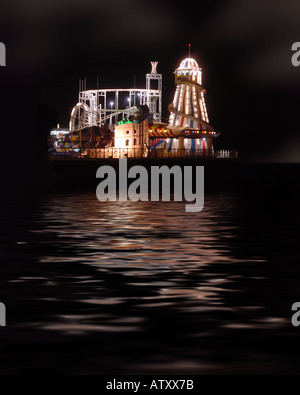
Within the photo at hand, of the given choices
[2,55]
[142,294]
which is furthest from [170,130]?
[142,294]

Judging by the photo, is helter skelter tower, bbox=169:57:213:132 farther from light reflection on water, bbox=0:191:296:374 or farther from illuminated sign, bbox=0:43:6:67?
light reflection on water, bbox=0:191:296:374

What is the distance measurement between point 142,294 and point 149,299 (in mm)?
597

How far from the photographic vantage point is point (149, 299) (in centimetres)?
1611

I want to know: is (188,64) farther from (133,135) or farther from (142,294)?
(142,294)

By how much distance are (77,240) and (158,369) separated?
1689 cm

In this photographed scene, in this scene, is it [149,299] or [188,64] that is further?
[188,64]

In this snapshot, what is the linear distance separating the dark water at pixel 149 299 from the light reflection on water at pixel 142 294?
22 millimetres

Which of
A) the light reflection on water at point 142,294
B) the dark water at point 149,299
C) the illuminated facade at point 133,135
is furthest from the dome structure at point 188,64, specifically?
the light reflection on water at point 142,294

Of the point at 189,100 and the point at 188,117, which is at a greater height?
the point at 189,100

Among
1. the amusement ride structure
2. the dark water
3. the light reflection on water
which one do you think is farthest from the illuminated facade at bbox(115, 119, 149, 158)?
the light reflection on water

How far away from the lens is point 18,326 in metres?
13.6

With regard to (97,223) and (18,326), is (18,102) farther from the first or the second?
(18,326)

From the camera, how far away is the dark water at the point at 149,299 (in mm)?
11570

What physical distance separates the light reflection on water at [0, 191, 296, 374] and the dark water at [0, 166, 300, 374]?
0.07ft
